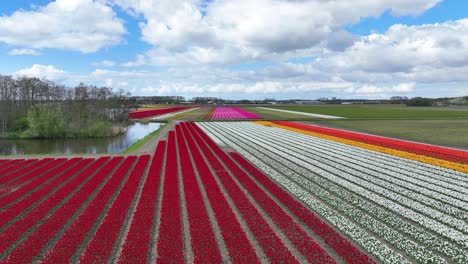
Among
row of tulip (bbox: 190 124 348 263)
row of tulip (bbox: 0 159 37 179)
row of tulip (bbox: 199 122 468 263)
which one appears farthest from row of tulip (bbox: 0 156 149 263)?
row of tulip (bbox: 199 122 468 263)

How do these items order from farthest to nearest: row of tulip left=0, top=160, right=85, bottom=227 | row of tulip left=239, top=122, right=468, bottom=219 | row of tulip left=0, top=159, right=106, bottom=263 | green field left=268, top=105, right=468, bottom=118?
green field left=268, top=105, right=468, bottom=118
row of tulip left=239, top=122, right=468, bottom=219
row of tulip left=0, top=160, right=85, bottom=227
row of tulip left=0, top=159, right=106, bottom=263

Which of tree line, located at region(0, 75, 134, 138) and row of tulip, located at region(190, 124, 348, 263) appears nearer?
row of tulip, located at region(190, 124, 348, 263)

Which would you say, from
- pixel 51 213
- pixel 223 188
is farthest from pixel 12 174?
pixel 223 188

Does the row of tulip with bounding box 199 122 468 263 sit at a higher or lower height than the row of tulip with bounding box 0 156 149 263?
lower

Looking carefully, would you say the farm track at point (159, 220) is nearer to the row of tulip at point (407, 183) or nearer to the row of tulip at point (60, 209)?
the row of tulip at point (60, 209)

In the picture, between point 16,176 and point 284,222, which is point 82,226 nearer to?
point 284,222

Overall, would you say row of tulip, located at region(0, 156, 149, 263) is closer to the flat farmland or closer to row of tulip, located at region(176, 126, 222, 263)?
the flat farmland

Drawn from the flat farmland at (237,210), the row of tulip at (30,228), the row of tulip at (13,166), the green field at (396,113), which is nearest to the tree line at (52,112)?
the row of tulip at (13,166)

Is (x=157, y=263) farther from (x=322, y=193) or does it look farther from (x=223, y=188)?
(x=322, y=193)
